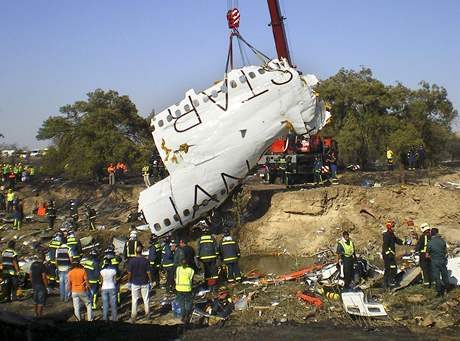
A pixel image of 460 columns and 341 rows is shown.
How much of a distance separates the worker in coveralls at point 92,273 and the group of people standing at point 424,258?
20.9 feet

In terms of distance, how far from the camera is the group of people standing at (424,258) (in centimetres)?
1222

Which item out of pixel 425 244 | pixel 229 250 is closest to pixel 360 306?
pixel 425 244

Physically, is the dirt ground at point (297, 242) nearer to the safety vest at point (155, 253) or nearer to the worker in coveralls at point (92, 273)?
the worker in coveralls at point (92, 273)

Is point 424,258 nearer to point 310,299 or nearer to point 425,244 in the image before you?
point 425,244

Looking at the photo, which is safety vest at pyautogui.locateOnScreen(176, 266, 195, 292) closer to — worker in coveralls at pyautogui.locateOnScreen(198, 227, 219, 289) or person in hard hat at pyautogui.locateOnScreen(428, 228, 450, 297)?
worker in coveralls at pyautogui.locateOnScreen(198, 227, 219, 289)

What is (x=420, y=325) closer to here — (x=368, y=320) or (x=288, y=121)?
(x=368, y=320)

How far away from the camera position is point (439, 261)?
40.0ft

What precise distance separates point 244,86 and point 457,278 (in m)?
10.1

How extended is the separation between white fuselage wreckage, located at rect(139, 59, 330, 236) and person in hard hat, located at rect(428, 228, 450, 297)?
852 centimetres

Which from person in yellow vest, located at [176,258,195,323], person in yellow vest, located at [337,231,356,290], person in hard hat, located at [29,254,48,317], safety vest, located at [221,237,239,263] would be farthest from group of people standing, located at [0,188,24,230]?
person in yellow vest, located at [337,231,356,290]

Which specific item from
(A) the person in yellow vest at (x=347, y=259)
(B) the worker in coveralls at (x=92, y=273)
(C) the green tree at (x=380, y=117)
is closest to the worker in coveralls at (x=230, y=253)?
(A) the person in yellow vest at (x=347, y=259)

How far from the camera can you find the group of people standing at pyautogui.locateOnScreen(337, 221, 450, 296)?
481 inches

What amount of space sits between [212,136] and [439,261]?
9.53m

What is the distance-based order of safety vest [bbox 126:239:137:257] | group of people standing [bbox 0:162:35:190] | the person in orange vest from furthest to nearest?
the person in orange vest < group of people standing [bbox 0:162:35:190] < safety vest [bbox 126:239:137:257]
